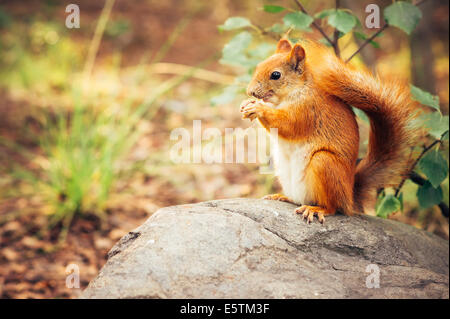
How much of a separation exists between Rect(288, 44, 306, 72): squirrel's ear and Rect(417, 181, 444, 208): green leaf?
0.84 metres

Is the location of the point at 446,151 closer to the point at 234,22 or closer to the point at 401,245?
the point at 401,245

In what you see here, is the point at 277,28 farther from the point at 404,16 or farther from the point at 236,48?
the point at 404,16

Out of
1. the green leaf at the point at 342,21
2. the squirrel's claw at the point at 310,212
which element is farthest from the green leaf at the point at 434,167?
the green leaf at the point at 342,21

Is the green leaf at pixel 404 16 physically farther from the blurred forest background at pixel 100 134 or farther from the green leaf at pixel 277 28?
the green leaf at pixel 277 28

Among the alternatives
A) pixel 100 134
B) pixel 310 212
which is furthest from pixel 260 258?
pixel 100 134

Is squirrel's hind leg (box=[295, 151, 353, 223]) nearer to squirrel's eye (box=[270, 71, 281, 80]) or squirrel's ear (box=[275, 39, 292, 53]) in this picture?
squirrel's eye (box=[270, 71, 281, 80])

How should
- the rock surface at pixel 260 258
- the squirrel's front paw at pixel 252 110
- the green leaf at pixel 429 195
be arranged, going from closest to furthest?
the rock surface at pixel 260 258 → the squirrel's front paw at pixel 252 110 → the green leaf at pixel 429 195

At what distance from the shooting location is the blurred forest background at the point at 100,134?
2.85m

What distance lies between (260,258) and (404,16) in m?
1.29

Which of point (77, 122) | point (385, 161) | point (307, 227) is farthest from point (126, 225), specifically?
point (385, 161)

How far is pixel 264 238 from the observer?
→ 1674mm

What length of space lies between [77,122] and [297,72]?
1857 mm

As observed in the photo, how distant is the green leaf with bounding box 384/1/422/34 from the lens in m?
1.96

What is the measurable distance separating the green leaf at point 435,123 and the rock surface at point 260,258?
49 cm
